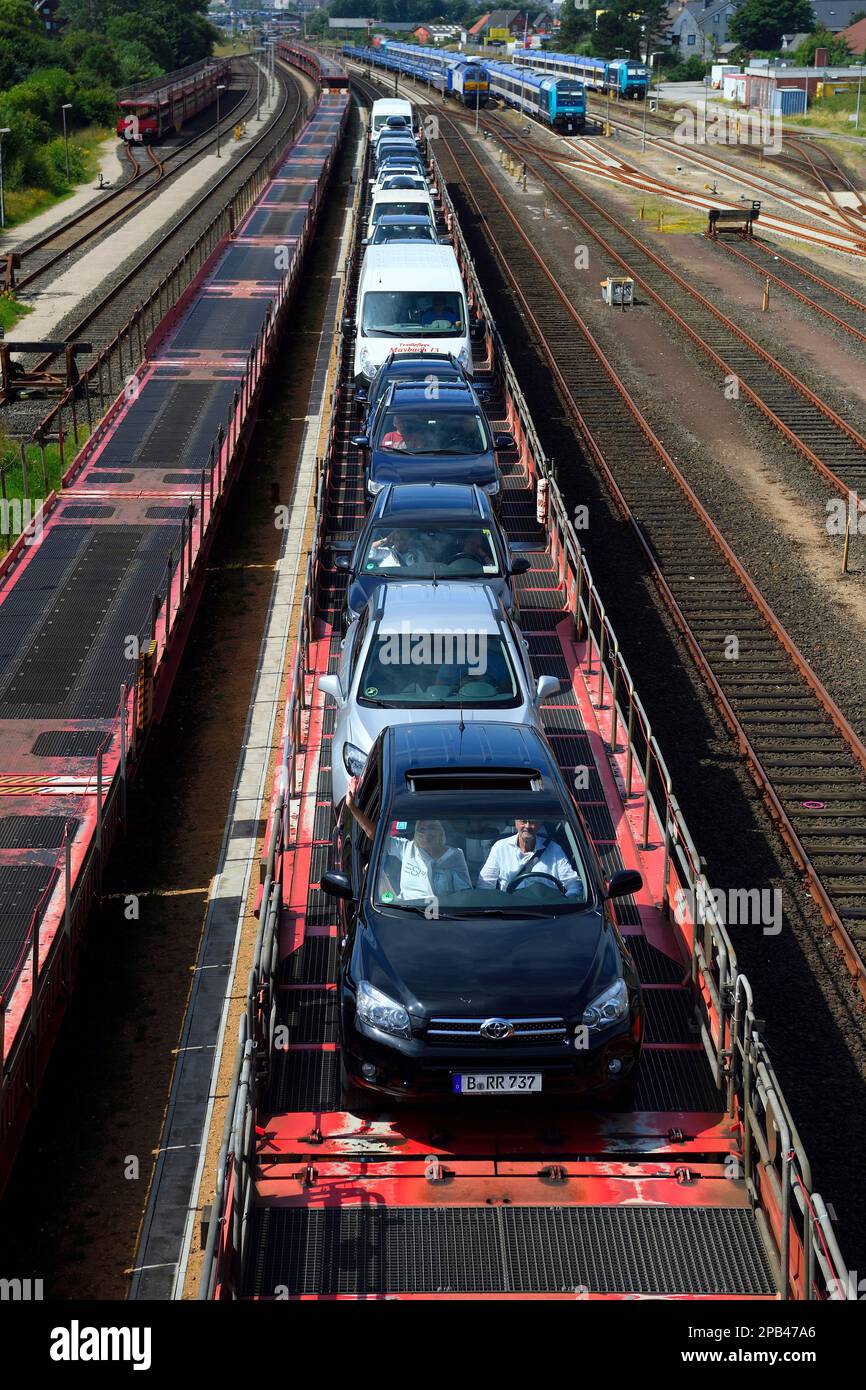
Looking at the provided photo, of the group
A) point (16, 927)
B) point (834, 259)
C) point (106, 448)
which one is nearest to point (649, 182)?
point (834, 259)

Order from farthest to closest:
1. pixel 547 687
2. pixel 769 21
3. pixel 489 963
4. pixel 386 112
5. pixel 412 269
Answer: pixel 769 21, pixel 386 112, pixel 412 269, pixel 547 687, pixel 489 963

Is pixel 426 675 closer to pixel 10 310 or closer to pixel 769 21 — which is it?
pixel 10 310

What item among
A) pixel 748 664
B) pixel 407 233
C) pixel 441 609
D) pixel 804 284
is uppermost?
pixel 407 233

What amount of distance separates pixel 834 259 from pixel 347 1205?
126ft

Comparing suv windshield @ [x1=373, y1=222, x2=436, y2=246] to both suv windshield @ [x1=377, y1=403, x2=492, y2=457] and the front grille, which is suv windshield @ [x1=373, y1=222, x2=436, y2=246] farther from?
the front grille

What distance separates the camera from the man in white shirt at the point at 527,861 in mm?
8562

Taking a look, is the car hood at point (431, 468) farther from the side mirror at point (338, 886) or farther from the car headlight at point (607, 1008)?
the car headlight at point (607, 1008)

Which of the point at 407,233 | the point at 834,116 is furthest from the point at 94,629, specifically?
the point at 834,116

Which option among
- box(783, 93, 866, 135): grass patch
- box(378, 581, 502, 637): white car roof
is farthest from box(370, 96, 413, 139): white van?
box(378, 581, 502, 637): white car roof

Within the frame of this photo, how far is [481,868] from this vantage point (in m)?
8.62

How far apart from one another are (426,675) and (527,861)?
127 inches

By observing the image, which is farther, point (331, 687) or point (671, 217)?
point (671, 217)

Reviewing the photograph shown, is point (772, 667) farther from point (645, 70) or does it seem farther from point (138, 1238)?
point (645, 70)

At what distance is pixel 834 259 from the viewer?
136 feet
